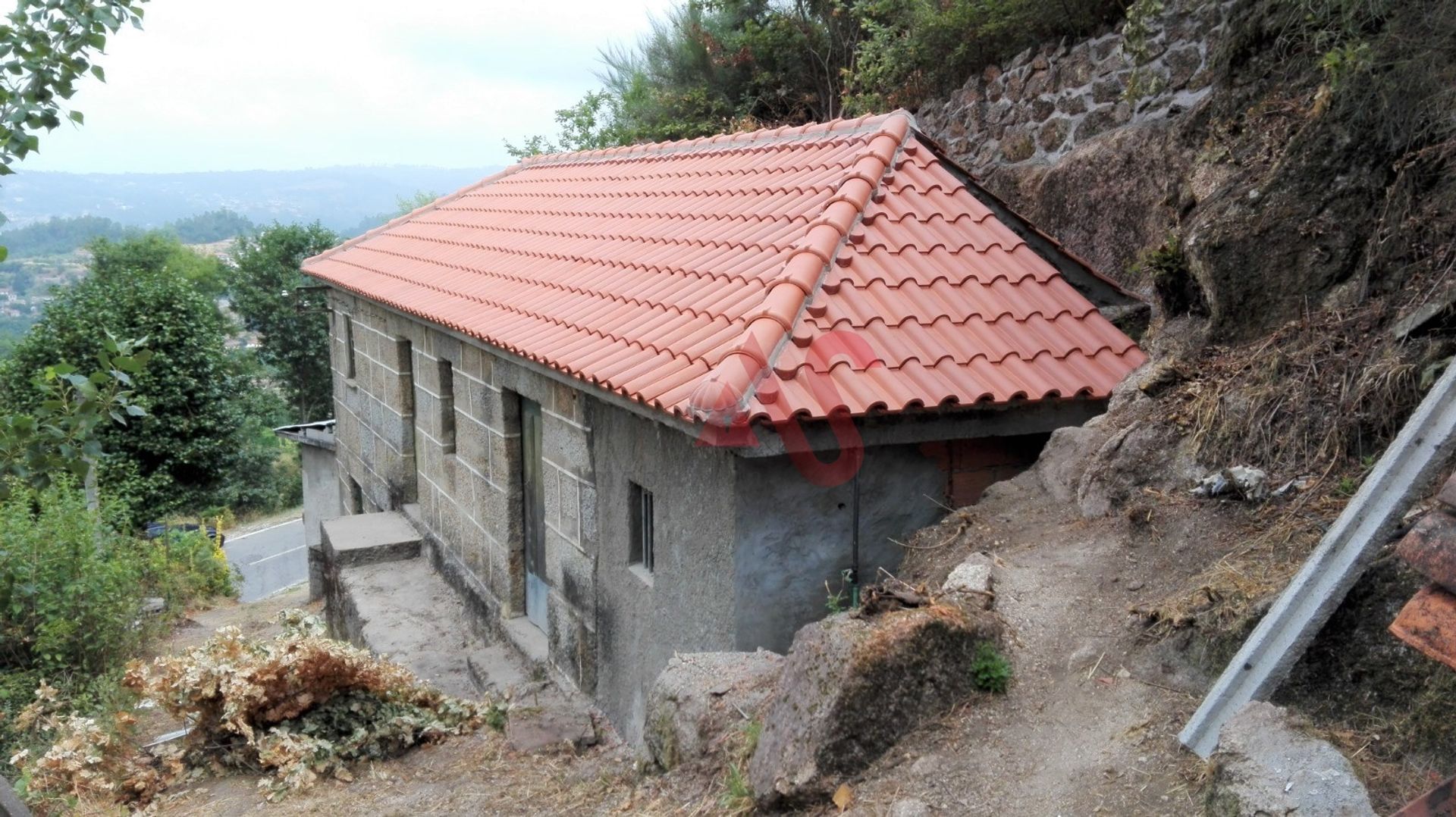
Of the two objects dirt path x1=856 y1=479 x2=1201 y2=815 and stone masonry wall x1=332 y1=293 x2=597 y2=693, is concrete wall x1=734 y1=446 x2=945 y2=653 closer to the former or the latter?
dirt path x1=856 y1=479 x2=1201 y2=815

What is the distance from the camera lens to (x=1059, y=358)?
5344mm

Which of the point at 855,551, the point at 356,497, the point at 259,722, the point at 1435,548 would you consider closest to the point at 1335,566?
the point at 1435,548

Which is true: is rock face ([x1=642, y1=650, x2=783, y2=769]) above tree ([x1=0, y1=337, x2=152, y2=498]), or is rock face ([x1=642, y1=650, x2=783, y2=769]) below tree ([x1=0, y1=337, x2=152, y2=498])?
below

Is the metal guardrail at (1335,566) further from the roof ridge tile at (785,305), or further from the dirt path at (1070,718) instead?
the roof ridge tile at (785,305)

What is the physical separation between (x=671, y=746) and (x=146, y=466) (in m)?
23.0

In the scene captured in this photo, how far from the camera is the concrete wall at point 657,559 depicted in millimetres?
4992

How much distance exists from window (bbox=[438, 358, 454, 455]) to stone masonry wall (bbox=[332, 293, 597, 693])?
1cm

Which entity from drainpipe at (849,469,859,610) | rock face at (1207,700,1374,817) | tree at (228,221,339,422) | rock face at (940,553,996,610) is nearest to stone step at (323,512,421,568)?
drainpipe at (849,469,859,610)

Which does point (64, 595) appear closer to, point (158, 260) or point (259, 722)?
point (259, 722)

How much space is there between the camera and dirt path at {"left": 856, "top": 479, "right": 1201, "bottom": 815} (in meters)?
2.99

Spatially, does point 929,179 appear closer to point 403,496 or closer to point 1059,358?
point 1059,358

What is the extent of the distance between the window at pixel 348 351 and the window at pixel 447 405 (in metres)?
4.43

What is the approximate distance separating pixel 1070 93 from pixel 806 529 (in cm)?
384

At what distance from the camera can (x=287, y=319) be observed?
3447 cm
